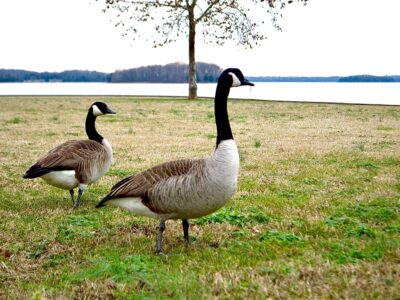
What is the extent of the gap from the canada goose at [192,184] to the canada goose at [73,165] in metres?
2.55

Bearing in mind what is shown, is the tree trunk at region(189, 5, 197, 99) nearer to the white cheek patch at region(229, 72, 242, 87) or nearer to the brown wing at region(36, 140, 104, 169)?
the brown wing at region(36, 140, 104, 169)

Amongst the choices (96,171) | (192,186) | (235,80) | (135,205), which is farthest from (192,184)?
(96,171)

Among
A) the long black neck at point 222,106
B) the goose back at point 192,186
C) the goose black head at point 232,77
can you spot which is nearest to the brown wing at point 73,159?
the goose back at point 192,186

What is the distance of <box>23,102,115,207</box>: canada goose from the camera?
341 inches

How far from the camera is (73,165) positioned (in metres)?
8.88

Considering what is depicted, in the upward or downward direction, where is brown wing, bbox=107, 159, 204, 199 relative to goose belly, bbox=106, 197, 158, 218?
upward

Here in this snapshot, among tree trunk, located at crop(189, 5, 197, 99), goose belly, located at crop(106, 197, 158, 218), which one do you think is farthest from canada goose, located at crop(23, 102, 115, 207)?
tree trunk, located at crop(189, 5, 197, 99)

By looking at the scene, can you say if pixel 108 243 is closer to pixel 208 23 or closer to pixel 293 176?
pixel 293 176

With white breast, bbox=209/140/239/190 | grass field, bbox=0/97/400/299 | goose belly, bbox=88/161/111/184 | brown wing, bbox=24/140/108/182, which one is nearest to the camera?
grass field, bbox=0/97/400/299

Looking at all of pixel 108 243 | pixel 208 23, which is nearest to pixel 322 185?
pixel 108 243

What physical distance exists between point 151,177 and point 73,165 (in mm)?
3065

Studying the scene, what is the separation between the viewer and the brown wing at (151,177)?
6191mm

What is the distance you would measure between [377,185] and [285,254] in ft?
16.5

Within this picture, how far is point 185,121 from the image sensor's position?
28.1 m
